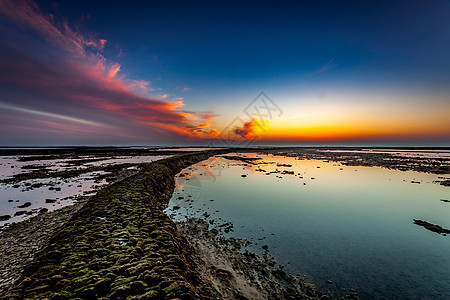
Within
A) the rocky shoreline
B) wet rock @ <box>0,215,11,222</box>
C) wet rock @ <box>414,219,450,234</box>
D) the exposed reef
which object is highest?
the exposed reef

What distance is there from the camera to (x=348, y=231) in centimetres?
1161

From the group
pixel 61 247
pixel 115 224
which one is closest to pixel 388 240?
pixel 115 224

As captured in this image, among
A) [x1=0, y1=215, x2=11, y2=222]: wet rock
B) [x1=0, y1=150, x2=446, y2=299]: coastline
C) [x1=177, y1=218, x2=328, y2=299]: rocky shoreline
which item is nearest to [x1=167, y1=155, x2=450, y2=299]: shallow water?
[x1=177, y1=218, x2=328, y2=299]: rocky shoreline


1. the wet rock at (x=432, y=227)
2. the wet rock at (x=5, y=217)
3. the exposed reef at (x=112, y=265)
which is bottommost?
the wet rock at (x=432, y=227)

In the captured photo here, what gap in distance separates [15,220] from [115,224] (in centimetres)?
1020

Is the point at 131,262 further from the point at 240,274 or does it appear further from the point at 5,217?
the point at 5,217

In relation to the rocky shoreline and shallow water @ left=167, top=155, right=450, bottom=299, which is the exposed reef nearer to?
the rocky shoreline

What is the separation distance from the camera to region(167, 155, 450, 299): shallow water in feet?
24.2

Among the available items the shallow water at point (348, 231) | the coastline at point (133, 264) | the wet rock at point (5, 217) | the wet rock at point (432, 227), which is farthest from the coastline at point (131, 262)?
the wet rock at point (432, 227)

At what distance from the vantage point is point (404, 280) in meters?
→ 7.38

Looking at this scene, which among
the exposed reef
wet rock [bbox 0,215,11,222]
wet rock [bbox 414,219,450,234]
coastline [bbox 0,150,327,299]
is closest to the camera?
the exposed reef

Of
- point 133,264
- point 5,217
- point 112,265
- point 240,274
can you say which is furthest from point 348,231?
point 5,217

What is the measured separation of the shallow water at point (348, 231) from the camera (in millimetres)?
7383

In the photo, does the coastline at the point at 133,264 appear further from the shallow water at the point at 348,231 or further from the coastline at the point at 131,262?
the shallow water at the point at 348,231
